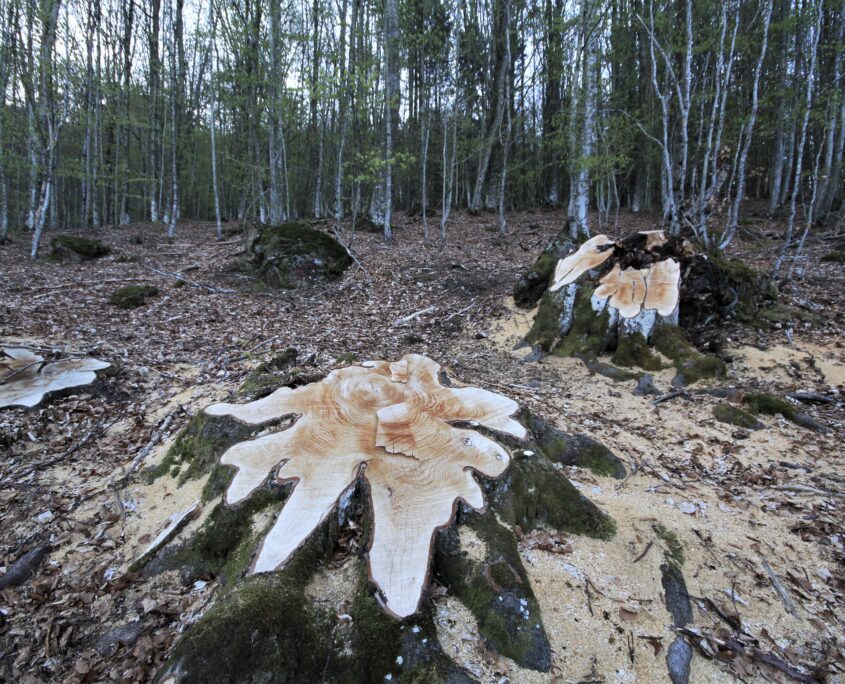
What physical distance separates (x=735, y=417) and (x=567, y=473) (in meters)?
2.22

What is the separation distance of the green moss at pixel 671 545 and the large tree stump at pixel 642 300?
3.10 meters

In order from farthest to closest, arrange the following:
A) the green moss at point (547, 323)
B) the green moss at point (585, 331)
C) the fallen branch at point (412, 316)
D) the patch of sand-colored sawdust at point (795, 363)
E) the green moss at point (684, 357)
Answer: the fallen branch at point (412, 316) < the green moss at point (547, 323) < the green moss at point (585, 331) < the green moss at point (684, 357) < the patch of sand-colored sawdust at point (795, 363)

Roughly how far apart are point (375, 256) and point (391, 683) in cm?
1128

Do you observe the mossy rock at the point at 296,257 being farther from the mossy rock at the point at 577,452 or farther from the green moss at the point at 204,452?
the mossy rock at the point at 577,452

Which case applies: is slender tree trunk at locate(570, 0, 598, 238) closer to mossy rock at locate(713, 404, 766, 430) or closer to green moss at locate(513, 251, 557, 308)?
green moss at locate(513, 251, 557, 308)

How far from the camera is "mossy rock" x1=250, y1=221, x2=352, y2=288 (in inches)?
393

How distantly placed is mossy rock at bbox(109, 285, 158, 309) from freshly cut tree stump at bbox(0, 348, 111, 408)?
4015mm

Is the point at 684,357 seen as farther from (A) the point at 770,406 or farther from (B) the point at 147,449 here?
(B) the point at 147,449

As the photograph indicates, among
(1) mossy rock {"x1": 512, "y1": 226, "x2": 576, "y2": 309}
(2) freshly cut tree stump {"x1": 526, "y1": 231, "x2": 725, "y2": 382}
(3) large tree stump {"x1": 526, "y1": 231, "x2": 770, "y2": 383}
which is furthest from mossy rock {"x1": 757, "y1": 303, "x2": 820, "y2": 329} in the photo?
(1) mossy rock {"x1": 512, "y1": 226, "x2": 576, "y2": 309}

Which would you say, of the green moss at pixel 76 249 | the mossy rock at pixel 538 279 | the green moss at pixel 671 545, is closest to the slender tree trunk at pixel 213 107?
the green moss at pixel 76 249

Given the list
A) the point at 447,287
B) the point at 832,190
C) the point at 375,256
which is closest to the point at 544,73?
the point at 832,190

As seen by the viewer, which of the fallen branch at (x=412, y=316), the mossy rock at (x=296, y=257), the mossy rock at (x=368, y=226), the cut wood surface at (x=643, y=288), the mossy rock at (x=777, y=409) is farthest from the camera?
the mossy rock at (x=368, y=226)

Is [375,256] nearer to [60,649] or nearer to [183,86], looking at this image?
[60,649]

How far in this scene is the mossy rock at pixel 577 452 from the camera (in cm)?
300
